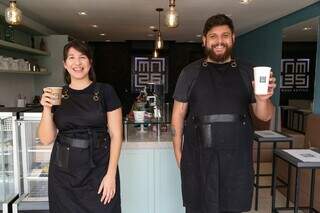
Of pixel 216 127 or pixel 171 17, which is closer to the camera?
pixel 216 127

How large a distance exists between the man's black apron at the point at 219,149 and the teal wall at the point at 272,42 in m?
2.96

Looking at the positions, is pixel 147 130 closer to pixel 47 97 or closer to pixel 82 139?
pixel 82 139

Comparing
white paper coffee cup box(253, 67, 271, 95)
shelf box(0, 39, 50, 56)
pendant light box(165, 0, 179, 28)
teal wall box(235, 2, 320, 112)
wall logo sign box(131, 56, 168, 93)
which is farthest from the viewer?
wall logo sign box(131, 56, 168, 93)

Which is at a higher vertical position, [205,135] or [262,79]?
[262,79]

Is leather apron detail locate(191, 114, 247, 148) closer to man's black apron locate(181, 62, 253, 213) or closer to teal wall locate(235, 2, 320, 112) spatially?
man's black apron locate(181, 62, 253, 213)

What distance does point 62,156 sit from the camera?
5.08 feet

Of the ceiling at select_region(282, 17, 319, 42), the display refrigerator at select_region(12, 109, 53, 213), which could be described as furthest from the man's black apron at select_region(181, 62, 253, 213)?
the ceiling at select_region(282, 17, 319, 42)

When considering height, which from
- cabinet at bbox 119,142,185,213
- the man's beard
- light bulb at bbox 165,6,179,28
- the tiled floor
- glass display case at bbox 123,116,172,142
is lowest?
the tiled floor

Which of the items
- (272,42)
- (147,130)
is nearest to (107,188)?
(147,130)

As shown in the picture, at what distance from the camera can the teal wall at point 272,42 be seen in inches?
167

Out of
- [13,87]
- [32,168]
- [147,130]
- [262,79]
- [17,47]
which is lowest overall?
[32,168]

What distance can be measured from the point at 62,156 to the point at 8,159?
0.78m

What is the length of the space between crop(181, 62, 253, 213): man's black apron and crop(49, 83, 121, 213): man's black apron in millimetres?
467

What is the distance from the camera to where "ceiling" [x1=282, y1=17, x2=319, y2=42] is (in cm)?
408
